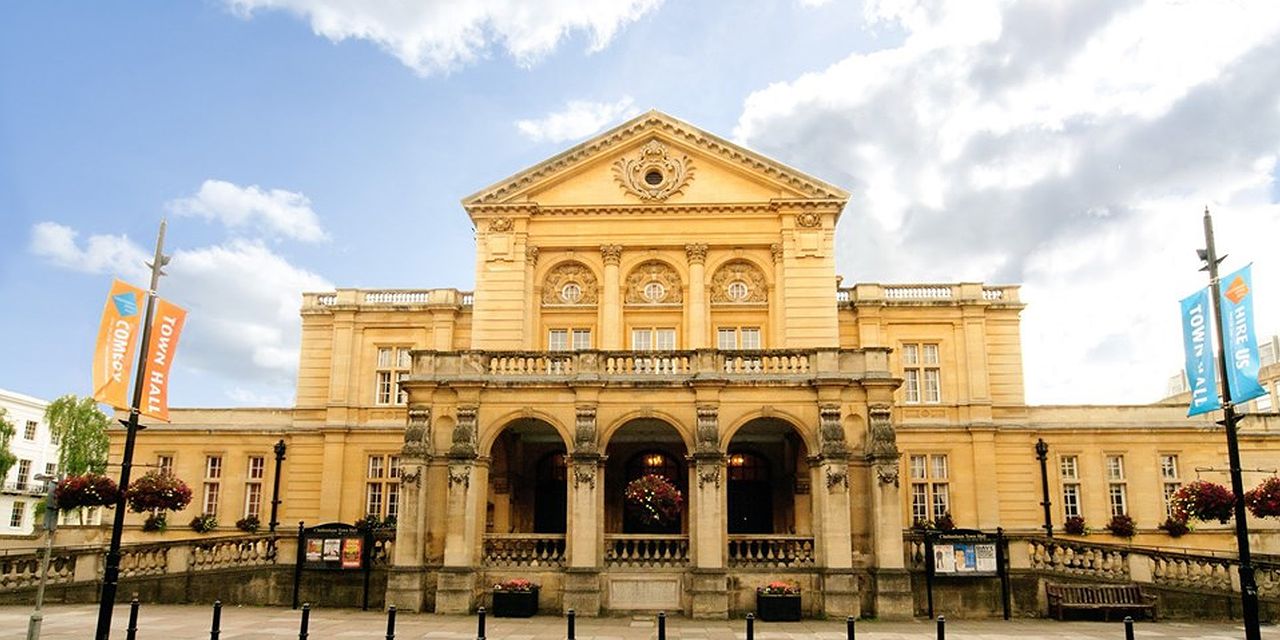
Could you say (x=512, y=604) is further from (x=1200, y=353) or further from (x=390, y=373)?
(x=390, y=373)

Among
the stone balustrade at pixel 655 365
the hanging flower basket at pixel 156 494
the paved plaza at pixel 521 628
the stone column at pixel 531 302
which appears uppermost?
the stone column at pixel 531 302

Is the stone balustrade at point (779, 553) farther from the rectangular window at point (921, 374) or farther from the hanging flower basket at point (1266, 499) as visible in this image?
the rectangular window at point (921, 374)

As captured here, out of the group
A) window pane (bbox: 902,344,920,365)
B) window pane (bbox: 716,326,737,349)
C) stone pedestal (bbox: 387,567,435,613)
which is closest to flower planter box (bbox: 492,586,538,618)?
stone pedestal (bbox: 387,567,435,613)

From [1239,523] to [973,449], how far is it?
22304 mm

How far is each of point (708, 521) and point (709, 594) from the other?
1976 mm

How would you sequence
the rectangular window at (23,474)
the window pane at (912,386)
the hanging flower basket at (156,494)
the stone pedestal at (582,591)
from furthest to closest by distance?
the rectangular window at (23,474) < the window pane at (912,386) < the stone pedestal at (582,591) < the hanging flower basket at (156,494)

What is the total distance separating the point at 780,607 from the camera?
2314cm

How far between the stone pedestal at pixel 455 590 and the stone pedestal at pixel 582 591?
2685 millimetres

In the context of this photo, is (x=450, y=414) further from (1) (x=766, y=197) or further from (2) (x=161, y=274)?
(1) (x=766, y=197)

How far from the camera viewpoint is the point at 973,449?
1512 inches

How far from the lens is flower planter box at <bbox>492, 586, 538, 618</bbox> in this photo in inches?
929

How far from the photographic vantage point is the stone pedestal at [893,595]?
2383 centimetres

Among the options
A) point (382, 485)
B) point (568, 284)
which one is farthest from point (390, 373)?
point (568, 284)

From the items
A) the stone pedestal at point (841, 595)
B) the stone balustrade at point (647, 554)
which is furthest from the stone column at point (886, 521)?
the stone balustrade at point (647, 554)
